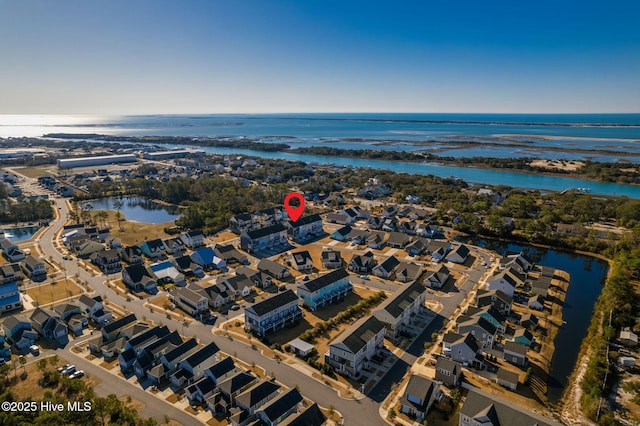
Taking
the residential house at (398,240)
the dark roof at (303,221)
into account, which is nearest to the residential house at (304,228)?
the dark roof at (303,221)

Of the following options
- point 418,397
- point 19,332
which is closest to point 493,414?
point 418,397

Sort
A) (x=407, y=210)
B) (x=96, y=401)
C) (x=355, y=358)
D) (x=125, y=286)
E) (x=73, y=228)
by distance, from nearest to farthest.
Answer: (x=96, y=401) < (x=355, y=358) < (x=125, y=286) < (x=73, y=228) < (x=407, y=210)

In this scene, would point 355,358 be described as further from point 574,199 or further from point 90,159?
point 90,159

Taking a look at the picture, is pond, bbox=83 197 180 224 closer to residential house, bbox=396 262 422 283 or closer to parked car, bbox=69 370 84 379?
parked car, bbox=69 370 84 379

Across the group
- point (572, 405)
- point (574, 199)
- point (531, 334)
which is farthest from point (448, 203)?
point (572, 405)

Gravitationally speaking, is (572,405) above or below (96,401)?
below

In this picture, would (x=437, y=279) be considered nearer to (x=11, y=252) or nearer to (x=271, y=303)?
(x=271, y=303)

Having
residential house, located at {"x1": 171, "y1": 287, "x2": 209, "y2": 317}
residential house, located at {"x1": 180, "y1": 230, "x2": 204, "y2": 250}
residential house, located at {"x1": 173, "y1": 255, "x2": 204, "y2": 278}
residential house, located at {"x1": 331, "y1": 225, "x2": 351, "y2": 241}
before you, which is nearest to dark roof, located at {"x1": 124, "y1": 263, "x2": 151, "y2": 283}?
residential house, located at {"x1": 173, "y1": 255, "x2": 204, "y2": 278}
